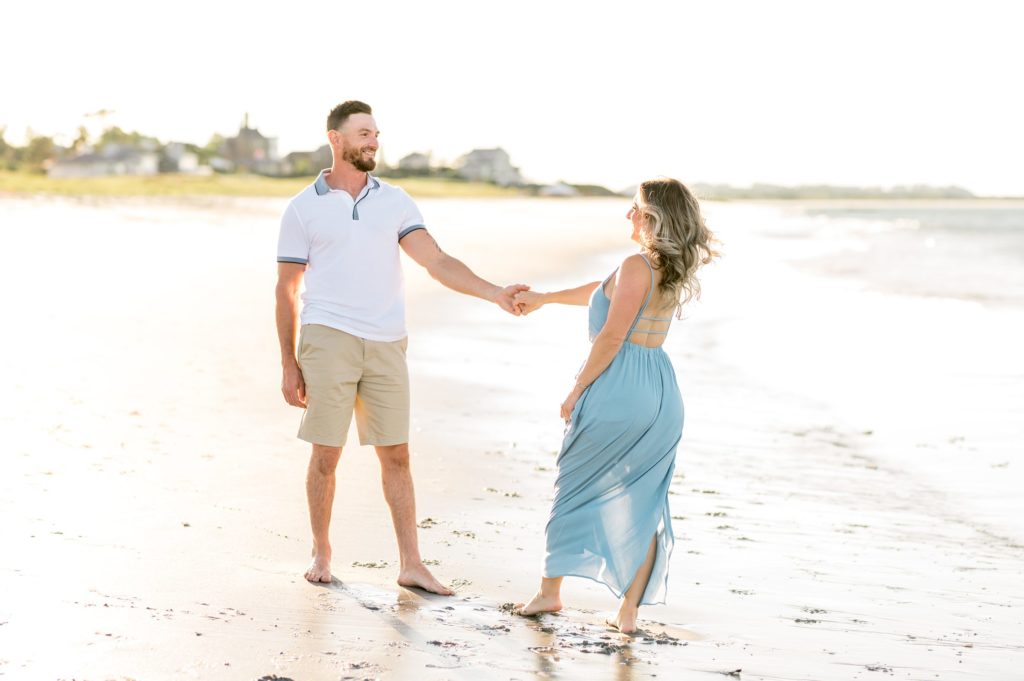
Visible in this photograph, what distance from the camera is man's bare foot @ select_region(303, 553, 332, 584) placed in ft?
14.9

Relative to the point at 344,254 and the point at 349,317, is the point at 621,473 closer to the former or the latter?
the point at 349,317

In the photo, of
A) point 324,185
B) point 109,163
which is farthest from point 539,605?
point 109,163

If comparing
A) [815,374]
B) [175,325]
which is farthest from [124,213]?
[815,374]

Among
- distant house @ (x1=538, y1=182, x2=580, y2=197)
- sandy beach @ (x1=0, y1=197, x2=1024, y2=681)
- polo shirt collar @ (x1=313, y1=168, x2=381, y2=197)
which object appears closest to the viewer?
sandy beach @ (x1=0, y1=197, x2=1024, y2=681)

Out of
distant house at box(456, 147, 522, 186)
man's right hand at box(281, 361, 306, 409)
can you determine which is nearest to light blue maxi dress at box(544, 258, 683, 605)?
man's right hand at box(281, 361, 306, 409)

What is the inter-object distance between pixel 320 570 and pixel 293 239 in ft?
4.42

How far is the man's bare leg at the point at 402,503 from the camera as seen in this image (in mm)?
4660

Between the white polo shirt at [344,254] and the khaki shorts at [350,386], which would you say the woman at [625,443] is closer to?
the khaki shorts at [350,386]

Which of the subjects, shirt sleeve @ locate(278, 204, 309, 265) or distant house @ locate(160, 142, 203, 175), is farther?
distant house @ locate(160, 142, 203, 175)

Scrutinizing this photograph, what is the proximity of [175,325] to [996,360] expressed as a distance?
862cm

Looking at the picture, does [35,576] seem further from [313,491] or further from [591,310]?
[591,310]

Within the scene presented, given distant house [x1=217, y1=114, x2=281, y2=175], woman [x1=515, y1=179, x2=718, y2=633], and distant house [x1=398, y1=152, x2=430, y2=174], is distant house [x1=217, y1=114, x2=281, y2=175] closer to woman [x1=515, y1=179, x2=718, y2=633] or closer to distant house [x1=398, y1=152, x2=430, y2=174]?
distant house [x1=398, y1=152, x2=430, y2=174]

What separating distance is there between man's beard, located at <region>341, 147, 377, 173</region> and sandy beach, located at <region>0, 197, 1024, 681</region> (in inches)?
66.7

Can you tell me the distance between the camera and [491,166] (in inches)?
5576
